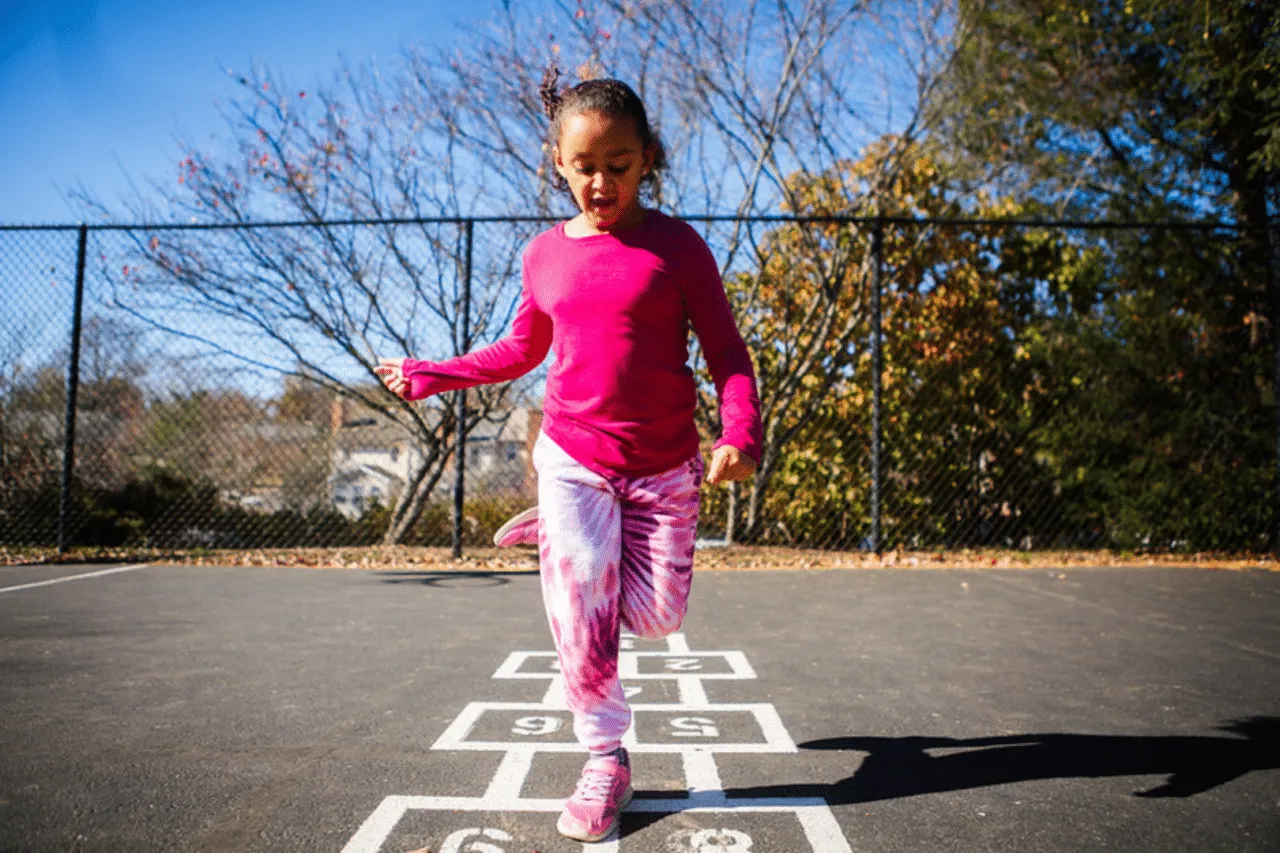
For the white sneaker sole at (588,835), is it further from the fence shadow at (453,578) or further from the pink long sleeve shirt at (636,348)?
the fence shadow at (453,578)

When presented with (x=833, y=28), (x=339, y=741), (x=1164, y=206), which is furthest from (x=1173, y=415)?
(x=339, y=741)

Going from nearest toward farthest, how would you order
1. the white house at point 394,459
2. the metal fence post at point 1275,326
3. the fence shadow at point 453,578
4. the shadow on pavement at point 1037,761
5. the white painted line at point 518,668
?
the shadow on pavement at point 1037,761
the white painted line at point 518,668
the fence shadow at point 453,578
the metal fence post at point 1275,326
the white house at point 394,459

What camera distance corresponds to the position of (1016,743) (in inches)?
85.8

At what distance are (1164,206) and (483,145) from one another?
602 centimetres

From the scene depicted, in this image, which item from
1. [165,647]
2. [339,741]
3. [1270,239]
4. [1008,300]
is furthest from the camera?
[1008,300]

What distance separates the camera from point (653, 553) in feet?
5.87

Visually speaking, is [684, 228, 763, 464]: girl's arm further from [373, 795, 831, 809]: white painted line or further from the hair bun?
[373, 795, 831, 809]: white painted line

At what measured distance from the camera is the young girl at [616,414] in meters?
1.71

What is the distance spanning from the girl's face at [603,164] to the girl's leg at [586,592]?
0.55m

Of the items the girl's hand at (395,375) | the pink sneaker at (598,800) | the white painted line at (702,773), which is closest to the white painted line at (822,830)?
the white painted line at (702,773)

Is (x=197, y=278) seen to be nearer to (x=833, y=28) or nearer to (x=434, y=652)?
(x=434, y=652)

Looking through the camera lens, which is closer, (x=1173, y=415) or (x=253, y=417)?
(x=1173, y=415)

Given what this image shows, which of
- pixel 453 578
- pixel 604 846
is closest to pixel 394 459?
pixel 453 578

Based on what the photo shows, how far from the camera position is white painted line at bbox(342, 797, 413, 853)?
5.01ft
